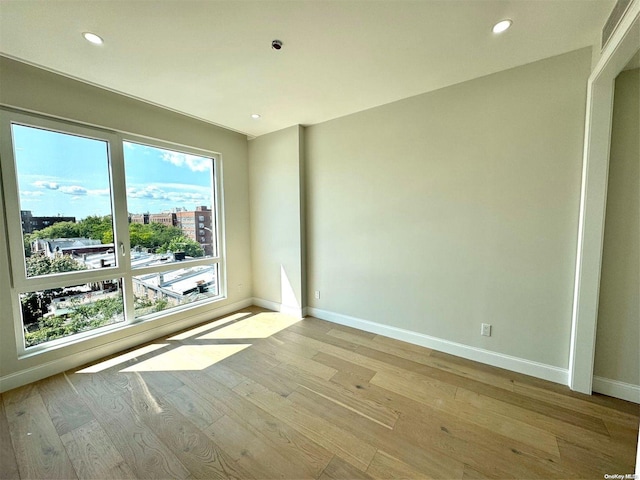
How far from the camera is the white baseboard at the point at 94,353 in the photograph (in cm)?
215

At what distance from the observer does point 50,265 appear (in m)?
2.34

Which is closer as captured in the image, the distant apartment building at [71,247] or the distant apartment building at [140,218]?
the distant apartment building at [71,247]

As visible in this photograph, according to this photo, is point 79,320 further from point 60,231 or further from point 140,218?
point 140,218

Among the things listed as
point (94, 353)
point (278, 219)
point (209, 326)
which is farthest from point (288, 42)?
point (94, 353)

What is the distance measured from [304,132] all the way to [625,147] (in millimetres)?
3114

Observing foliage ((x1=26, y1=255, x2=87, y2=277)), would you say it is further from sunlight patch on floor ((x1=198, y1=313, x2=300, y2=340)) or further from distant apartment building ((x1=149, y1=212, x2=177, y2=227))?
sunlight patch on floor ((x1=198, y1=313, x2=300, y2=340))

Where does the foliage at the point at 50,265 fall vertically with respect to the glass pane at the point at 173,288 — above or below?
above

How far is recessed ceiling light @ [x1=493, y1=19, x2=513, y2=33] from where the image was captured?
1.63 m

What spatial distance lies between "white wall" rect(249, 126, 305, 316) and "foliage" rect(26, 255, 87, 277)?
2.15 metres

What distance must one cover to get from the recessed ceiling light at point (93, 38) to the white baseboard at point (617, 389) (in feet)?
15.1

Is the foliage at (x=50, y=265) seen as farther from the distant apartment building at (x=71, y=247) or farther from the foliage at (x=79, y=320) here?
the foliage at (x=79, y=320)

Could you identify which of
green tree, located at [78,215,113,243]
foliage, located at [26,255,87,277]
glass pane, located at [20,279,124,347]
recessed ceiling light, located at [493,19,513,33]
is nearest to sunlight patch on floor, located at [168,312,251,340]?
glass pane, located at [20,279,124,347]

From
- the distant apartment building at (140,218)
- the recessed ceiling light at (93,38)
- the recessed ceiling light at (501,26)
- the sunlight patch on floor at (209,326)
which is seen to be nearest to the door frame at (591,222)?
the recessed ceiling light at (501,26)

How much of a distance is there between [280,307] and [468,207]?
9.47 ft
